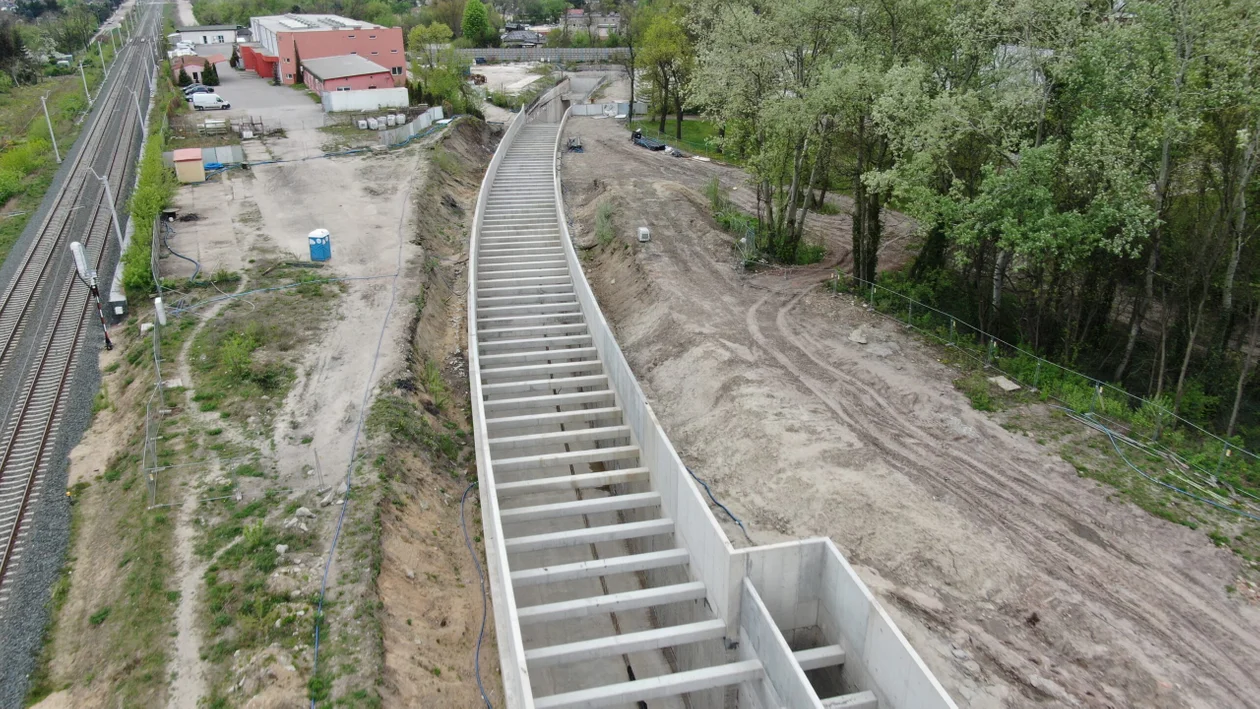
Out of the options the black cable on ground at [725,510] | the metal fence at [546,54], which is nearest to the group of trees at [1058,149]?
the black cable on ground at [725,510]

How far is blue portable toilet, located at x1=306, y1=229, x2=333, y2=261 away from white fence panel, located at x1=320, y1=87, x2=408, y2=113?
102 feet

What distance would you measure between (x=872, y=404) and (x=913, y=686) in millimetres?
8759

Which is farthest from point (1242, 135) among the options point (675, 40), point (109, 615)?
point (675, 40)

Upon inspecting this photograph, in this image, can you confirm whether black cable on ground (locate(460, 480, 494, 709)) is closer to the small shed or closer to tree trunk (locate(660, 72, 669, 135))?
the small shed

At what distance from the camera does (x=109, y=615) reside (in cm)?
1403

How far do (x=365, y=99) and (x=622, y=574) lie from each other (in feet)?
155

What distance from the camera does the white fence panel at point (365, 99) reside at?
56.0 m

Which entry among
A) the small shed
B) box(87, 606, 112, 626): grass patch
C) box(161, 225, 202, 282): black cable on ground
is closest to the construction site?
box(87, 606, 112, 626): grass patch

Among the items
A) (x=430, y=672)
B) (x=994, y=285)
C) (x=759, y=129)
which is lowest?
(x=430, y=672)

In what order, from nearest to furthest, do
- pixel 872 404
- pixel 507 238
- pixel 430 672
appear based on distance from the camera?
pixel 430 672, pixel 872 404, pixel 507 238

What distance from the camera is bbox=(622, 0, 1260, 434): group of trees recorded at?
17.9 m

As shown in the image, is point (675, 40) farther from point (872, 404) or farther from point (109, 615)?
point (109, 615)

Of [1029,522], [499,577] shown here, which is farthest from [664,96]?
[499,577]

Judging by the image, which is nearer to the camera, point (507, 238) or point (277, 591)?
point (277, 591)
